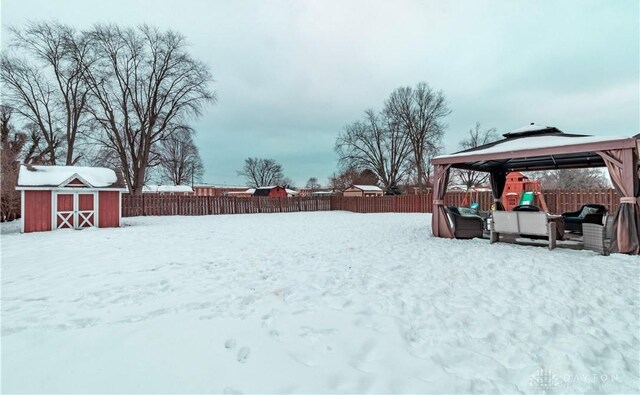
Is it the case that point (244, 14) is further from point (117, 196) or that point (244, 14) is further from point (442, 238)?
point (442, 238)

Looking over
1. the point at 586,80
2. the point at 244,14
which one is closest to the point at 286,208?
the point at 244,14

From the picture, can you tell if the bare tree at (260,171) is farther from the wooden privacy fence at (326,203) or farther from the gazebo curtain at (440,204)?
the gazebo curtain at (440,204)

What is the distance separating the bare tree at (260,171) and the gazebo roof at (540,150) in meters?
55.7

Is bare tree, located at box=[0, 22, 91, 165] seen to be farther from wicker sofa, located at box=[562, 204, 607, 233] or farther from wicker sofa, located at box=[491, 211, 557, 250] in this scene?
wicker sofa, located at box=[562, 204, 607, 233]

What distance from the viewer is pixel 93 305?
310 centimetres

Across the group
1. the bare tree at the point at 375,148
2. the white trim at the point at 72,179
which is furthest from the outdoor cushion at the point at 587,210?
the bare tree at the point at 375,148

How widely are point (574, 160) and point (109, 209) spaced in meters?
16.9

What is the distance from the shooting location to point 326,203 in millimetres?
25062

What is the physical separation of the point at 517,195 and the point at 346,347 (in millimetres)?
17239

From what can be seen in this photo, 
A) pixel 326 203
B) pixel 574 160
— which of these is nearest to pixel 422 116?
pixel 326 203

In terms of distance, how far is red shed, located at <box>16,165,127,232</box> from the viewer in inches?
394

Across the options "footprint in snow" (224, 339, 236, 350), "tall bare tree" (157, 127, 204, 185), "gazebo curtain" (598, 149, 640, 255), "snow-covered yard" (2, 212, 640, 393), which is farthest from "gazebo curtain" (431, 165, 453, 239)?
"tall bare tree" (157, 127, 204, 185)

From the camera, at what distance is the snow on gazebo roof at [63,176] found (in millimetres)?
10094

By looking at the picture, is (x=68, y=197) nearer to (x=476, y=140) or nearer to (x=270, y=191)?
(x=270, y=191)
